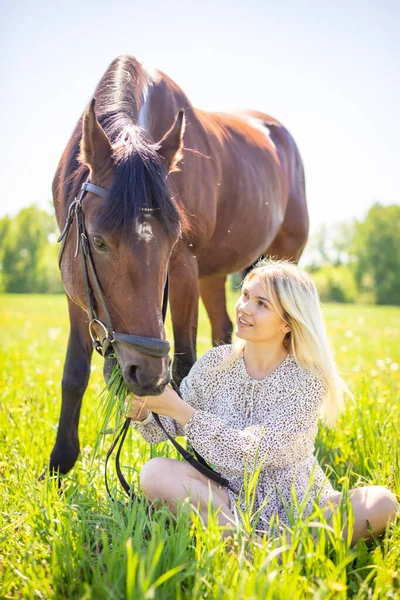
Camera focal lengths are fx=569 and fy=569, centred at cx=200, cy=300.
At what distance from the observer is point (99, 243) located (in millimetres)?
2426

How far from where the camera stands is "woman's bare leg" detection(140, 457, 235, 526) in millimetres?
2465

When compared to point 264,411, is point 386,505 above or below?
below

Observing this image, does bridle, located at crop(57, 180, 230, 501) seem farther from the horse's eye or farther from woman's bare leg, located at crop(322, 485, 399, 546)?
woman's bare leg, located at crop(322, 485, 399, 546)

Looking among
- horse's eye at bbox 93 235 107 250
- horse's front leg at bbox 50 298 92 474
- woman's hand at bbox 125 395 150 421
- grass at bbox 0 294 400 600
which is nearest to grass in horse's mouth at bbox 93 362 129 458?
woman's hand at bbox 125 395 150 421

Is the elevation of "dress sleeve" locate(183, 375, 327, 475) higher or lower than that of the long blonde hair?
lower

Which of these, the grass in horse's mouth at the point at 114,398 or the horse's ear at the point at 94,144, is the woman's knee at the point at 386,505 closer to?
the grass in horse's mouth at the point at 114,398

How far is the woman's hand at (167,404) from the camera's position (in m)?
2.52

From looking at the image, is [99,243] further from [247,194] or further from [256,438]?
[247,194]

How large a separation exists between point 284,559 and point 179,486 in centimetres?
68

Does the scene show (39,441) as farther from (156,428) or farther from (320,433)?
(320,433)

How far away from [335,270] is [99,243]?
58082 mm

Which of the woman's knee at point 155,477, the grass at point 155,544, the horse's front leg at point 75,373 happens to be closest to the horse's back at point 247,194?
the horse's front leg at point 75,373

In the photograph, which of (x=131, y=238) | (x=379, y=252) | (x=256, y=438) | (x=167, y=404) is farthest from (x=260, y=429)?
(x=379, y=252)

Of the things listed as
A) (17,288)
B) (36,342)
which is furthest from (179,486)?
(17,288)
